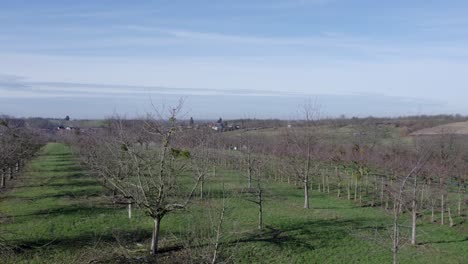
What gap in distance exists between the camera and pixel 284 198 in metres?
33.2

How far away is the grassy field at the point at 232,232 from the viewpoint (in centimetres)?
1912

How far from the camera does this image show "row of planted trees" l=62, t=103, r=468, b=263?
2009 centimetres

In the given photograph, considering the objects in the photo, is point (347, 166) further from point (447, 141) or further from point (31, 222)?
point (31, 222)

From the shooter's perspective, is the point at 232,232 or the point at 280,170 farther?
the point at 280,170

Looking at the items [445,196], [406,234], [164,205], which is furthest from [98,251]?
[445,196]

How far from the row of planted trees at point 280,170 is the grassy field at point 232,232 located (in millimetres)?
998

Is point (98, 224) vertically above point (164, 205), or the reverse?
point (164, 205)

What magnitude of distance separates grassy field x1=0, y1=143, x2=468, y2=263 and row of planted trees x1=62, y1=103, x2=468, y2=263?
998 mm

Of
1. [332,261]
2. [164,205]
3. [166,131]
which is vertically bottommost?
[332,261]

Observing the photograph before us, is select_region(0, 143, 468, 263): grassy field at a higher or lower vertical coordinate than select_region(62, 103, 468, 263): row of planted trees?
lower

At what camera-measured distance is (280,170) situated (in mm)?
42750

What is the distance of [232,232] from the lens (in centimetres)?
1936

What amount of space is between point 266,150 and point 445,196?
2554 cm

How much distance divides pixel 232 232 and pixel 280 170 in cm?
2379
